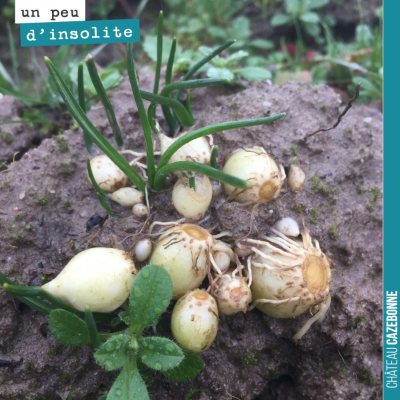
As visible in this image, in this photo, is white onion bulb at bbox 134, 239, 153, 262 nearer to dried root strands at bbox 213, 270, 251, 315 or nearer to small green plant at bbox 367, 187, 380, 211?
dried root strands at bbox 213, 270, 251, 315

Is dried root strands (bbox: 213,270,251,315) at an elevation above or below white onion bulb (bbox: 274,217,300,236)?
below

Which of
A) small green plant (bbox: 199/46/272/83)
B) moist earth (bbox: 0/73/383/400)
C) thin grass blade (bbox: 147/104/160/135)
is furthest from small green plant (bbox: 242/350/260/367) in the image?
small green plant (bbox: 199/46/272/83)

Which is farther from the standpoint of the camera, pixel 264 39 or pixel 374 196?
pixel 264 39

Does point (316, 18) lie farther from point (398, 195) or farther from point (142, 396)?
point (142, 396)

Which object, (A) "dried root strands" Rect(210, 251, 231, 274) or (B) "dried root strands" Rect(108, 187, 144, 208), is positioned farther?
(B) "dried root strands" Rect(108, 187, 144, 208)

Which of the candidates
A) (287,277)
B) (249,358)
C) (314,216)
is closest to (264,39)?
(314,216)

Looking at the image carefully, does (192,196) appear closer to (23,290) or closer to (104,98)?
(104,98)
